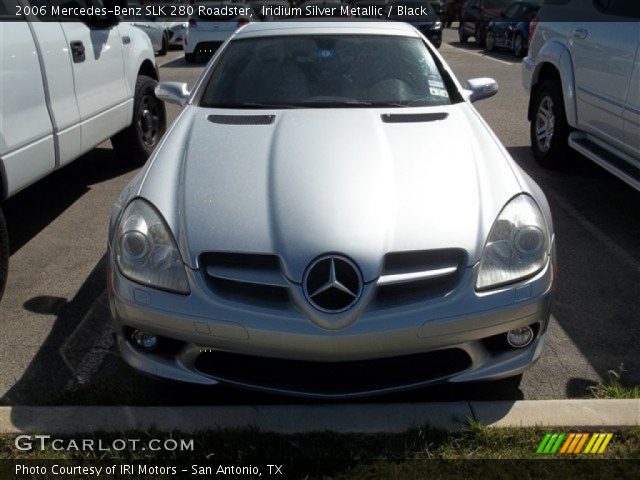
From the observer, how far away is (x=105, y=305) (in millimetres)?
4484

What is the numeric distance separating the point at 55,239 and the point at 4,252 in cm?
128

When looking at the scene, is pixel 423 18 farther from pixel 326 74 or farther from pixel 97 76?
pixel 326 74

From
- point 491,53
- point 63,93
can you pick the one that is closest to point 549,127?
point 63,93

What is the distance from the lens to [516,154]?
310 inches

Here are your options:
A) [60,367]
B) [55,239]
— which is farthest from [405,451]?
[55,239]

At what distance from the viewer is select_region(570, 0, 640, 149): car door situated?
543 cm

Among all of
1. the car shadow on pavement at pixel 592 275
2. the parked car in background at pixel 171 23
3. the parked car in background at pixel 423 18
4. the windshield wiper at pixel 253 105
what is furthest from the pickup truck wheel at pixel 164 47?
the windshield wiper at pixel 253 105

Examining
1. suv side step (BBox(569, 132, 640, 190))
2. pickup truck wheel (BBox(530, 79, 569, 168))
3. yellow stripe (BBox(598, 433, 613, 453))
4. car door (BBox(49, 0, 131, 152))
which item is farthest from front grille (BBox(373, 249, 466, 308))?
pickup truck wheel (BBox(530, 79, 569, 168))

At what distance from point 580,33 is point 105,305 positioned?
429cm

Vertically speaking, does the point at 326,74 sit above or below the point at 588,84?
above

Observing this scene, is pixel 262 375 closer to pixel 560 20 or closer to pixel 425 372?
pixel 425 372

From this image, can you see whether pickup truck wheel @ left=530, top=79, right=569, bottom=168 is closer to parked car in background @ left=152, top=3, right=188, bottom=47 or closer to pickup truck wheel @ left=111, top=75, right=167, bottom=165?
pickup truck wheel @ left=111, top=75, right=167, bottom=165

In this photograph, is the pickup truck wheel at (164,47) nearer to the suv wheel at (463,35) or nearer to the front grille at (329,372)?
the suv wheel at (463,35)

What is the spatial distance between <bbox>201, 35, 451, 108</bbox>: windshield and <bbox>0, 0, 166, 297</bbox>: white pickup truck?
43.7 inches
